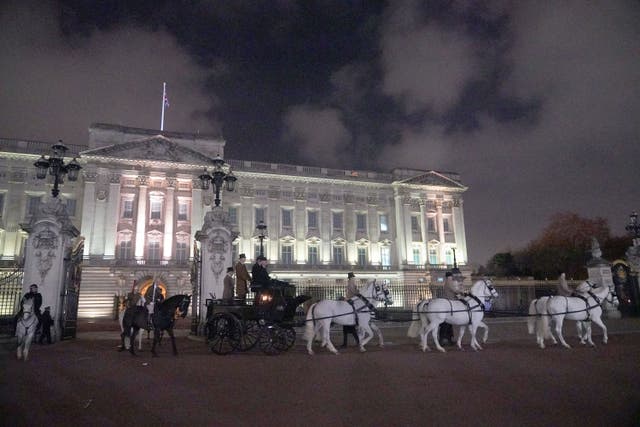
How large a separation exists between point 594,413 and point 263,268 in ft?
23.1

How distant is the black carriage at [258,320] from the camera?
9.58 m

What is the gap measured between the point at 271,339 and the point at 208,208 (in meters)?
31.8

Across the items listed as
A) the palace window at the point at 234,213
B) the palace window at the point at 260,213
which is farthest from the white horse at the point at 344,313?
the palace window at the point at 260,213

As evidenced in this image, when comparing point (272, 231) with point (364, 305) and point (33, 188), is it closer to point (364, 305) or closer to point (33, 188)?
point (33, 188)

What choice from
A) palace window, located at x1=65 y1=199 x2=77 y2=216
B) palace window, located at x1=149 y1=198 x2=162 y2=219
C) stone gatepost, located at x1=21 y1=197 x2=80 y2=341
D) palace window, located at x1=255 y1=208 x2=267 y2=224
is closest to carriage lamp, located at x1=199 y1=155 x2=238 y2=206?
stone gatepost, located at x1=21 y1=197 x2=80 y2=341

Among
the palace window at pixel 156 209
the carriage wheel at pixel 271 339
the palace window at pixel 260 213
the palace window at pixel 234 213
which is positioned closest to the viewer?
the carriage wheel at pixel 271 339

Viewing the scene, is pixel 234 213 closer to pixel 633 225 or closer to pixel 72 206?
pixel 72 206

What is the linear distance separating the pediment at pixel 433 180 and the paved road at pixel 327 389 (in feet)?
132

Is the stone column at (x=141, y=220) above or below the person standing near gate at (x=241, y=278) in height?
above

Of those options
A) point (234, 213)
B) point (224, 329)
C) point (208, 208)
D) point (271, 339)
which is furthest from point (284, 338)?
point (234, 213)

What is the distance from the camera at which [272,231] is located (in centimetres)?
4356

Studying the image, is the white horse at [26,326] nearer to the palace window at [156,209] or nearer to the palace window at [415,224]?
the palace window at [156,209]

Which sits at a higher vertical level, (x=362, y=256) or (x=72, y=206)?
(x=72, y=206)

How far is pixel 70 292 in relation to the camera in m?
12.8
